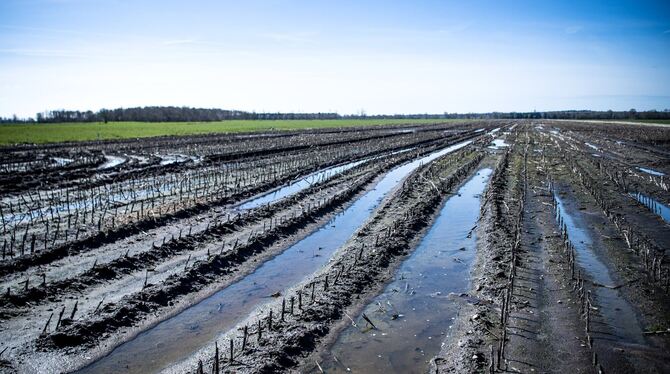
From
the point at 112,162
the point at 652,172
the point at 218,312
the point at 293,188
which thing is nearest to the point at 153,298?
the point at 218,312

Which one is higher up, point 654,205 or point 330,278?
point 654,205

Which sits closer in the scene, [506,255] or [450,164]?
[506,255]

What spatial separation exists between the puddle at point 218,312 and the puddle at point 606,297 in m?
6.33

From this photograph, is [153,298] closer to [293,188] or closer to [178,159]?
[293,188]

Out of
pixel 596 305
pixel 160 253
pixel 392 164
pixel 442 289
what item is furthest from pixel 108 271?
pixel 392 164

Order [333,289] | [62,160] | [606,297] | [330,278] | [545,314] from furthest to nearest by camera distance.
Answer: [62,160] < [330,278] < [333,289] < [606,297] < [545,314]

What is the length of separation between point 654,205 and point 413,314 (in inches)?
577

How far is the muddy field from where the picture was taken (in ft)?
22.9

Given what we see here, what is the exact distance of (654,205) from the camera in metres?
17.7

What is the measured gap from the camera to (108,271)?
9977 mm

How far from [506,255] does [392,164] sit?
1953cm

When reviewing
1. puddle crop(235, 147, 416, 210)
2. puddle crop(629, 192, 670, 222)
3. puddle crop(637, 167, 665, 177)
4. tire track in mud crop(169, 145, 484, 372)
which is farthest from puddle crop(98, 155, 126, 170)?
puddle crop(637, 167, 665, 177)

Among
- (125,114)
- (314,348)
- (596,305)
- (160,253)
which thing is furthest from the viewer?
(125,114)

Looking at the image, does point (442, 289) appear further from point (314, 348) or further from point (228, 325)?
point (228, 325)
